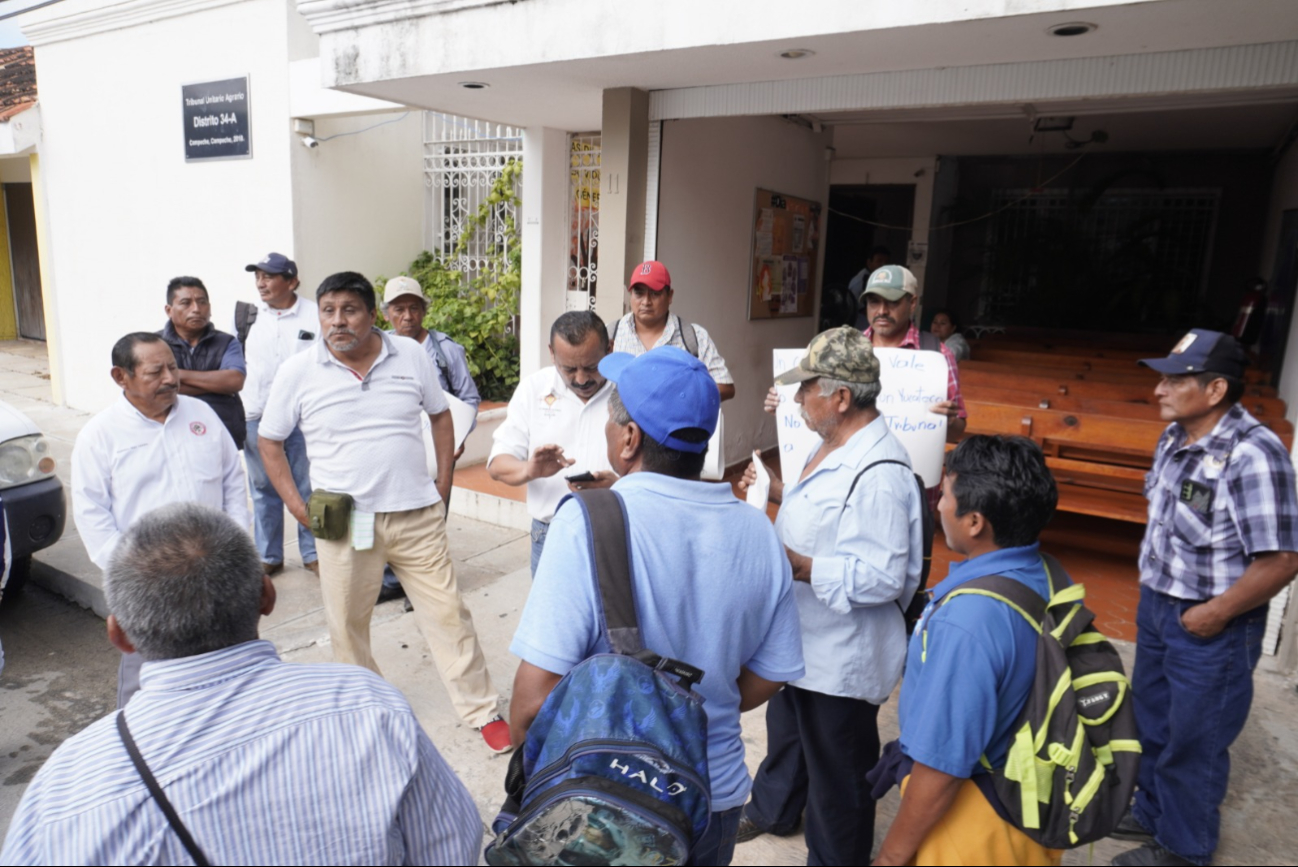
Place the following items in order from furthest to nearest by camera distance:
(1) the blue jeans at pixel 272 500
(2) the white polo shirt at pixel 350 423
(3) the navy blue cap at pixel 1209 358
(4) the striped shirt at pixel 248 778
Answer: (1) the blue jeans at pixel 272 500 → (2) the white polo shirt at pixel 350 423 → (3) the navy blue cap at pixel 1209 358 → (4) the striped shirt at pixel 248 778

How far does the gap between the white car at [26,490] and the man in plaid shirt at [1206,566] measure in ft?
17.0

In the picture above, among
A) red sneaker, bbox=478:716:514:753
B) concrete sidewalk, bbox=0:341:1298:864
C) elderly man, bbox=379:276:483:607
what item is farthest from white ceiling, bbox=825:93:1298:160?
red sneaker, bbox=478:716:514:753

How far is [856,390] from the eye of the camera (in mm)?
2352

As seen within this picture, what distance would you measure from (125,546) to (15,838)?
46cm

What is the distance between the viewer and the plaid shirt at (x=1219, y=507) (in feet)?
7.89

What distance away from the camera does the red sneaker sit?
3.35 m

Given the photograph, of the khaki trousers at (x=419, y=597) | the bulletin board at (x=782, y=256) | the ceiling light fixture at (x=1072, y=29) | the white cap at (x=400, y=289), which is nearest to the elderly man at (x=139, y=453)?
the khaki trousers at (x=419, y=597)

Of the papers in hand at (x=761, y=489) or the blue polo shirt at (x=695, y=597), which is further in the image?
the papers in hand at (x=761, y=489)

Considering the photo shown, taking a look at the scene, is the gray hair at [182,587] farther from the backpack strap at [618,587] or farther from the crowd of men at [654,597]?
the backpack strap at [618,587]

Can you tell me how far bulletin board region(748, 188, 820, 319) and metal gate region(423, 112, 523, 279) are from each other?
7.88 ft

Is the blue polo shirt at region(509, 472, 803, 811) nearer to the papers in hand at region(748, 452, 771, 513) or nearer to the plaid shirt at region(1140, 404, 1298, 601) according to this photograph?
the papers in hand at region(748, 452, 771, 513)

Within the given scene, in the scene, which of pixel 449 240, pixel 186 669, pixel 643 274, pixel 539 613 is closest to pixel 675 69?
pixel 643 274

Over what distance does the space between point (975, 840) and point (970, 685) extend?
344 mm

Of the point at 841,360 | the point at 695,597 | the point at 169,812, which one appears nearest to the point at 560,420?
the point at 841,360
